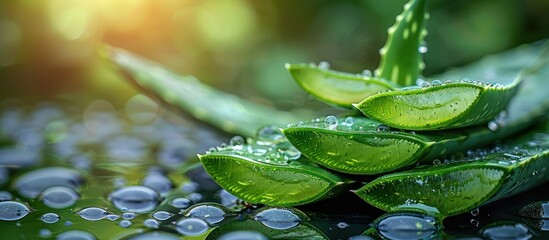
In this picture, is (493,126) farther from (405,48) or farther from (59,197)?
(59,197)

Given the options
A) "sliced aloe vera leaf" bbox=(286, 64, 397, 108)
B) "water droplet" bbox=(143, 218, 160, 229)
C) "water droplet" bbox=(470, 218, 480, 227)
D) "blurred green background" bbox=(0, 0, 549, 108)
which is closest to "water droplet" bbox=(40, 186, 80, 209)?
"water droplet" bbox=(143, 218, 160, 229)

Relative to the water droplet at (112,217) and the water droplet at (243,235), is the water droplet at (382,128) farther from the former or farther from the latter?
the water droplet at (112,217)

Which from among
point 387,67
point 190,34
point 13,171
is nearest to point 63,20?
point 190,34

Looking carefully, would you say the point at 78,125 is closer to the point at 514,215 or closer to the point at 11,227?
the point at 11,227

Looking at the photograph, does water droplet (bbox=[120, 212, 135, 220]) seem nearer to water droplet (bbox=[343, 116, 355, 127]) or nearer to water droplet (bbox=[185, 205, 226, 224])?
water droplet (bbox=[185, 205, 226, 224])

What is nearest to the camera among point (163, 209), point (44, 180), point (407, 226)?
point (407, 226)

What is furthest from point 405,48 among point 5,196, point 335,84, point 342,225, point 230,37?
point 230,37
